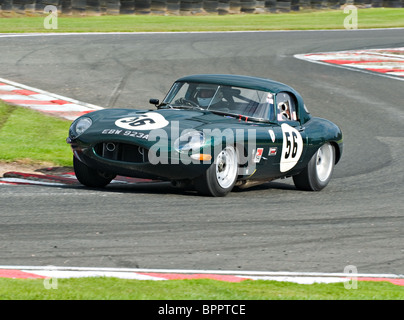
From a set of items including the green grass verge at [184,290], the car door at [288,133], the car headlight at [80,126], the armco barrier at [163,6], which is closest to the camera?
the green grass verge at [184,290]

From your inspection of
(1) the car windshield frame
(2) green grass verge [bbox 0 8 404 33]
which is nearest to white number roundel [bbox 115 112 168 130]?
(1) the car windshield frame

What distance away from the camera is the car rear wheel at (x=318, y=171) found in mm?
10141

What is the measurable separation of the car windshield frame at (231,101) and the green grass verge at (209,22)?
564 inches

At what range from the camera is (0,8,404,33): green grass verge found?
2473 cm

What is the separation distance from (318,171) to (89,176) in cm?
292

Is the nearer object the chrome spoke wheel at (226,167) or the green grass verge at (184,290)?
the green grass verge at (184,290)

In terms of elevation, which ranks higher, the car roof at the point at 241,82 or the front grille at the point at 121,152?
the car roof at the point at 241,82

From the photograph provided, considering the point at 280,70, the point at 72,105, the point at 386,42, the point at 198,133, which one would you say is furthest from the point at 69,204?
the point at 386,42

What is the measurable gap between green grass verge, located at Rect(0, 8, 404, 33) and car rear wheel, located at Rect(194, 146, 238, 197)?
15395mm

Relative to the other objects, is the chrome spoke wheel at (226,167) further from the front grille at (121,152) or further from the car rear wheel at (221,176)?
the front grille at (121,152)

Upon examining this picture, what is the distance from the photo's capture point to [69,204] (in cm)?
805

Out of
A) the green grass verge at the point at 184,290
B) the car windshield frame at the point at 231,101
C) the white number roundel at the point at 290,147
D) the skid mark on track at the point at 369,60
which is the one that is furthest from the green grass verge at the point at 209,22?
the green grass verge at the point at 184,290

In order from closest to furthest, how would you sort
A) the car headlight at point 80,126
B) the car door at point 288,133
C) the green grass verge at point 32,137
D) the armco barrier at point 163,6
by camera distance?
1. the car headlight at point 80,126
2. the car door at point 288,133
3. the green grass verge at point 32,137
4. the armco barrier at point 163,6
